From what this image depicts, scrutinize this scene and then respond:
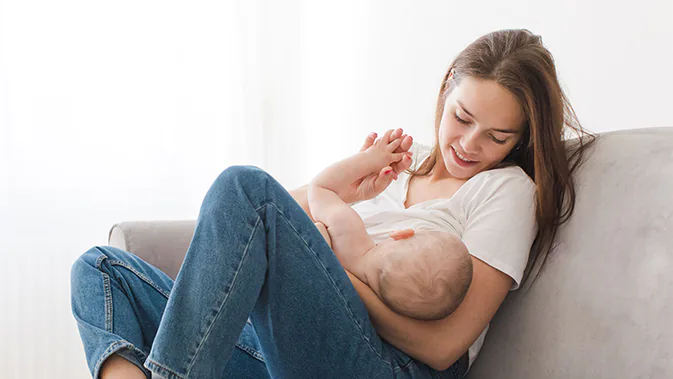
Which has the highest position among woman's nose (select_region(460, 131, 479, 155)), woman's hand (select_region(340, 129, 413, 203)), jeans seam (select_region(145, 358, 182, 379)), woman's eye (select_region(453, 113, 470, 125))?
woman's eye (select_region(453, 113, 470, 125))

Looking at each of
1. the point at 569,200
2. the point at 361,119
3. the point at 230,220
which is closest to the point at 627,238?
the point at 569,200

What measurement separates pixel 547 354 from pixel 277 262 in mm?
470

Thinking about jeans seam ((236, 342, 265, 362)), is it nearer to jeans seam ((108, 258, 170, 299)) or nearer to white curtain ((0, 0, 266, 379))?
jeans seam ((108, 258, 170, 299))

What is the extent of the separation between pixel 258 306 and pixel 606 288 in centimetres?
55

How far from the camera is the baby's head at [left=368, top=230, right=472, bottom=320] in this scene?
104 cm

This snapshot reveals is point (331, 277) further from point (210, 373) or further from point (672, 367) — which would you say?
point (672, 367)

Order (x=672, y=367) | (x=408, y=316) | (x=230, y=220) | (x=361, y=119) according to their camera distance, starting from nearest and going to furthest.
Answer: (x=672, y=367), (x=230, y=220), (x=408, y=316), (x=361, y=119)

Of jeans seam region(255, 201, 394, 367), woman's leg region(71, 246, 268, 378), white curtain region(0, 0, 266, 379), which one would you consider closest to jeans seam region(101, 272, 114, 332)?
woman's leg region(71, 246, 268, 378)

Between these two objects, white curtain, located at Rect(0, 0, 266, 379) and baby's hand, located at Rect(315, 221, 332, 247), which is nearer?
baby's hand, located at Rect(315, 221, 332, 247)

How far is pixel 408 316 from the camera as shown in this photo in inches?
42.6

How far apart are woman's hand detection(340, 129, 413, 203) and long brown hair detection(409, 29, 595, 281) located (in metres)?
0.17

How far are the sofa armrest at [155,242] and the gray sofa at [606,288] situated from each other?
0.89 meters

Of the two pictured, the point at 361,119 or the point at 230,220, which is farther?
the point at 361,119

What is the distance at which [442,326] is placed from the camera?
108 centimetres
